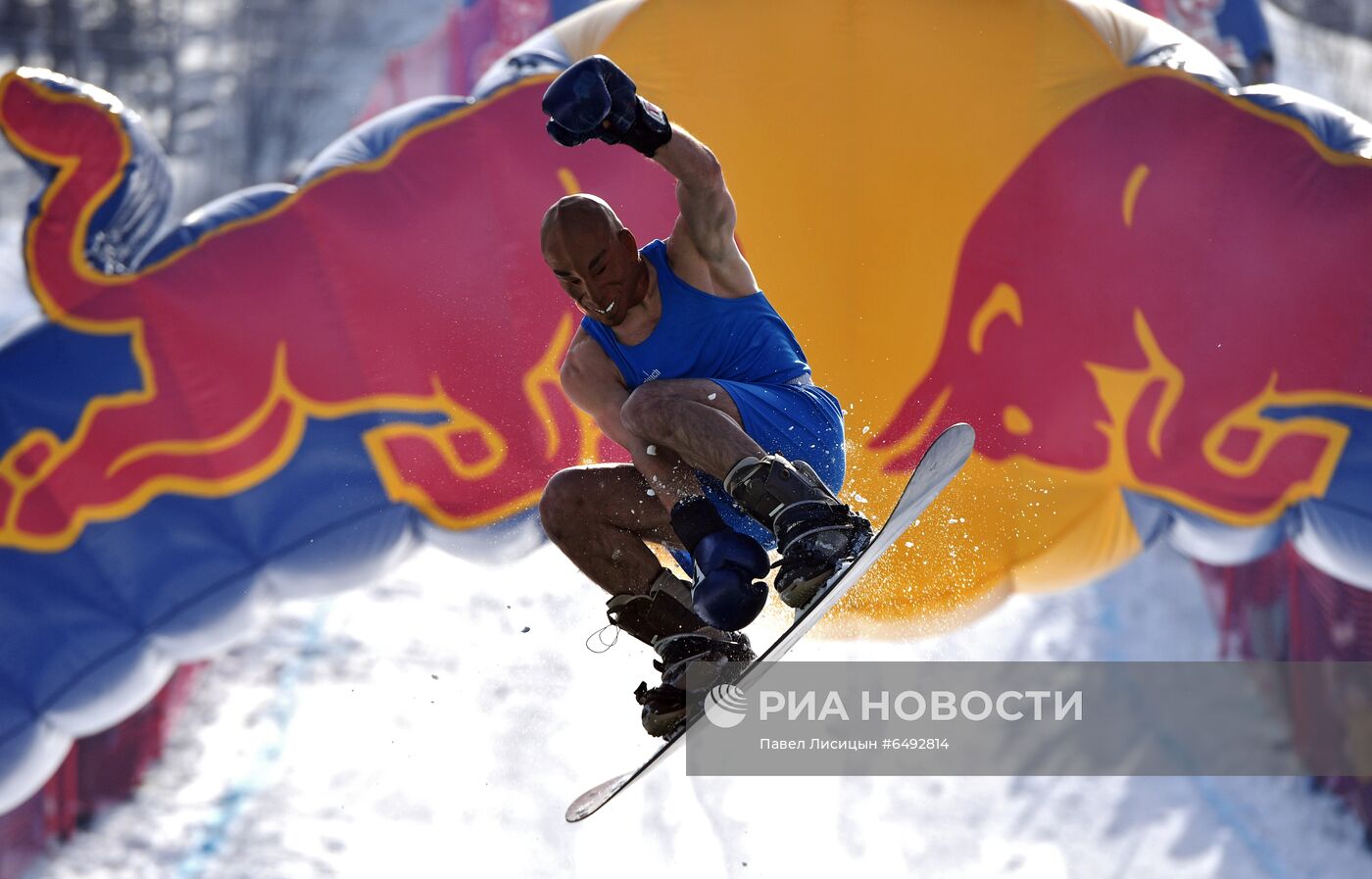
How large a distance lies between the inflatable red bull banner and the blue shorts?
174cm

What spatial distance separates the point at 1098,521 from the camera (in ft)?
19.5

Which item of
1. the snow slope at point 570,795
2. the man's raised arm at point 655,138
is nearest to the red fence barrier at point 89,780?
the snow slope at point 570,795

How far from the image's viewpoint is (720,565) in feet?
11.7

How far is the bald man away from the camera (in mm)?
3545

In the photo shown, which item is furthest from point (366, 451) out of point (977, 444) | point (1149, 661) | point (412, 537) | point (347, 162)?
point (1149, 661)

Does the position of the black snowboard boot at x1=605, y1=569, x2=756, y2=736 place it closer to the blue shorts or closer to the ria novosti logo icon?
the ria novosti logo icon

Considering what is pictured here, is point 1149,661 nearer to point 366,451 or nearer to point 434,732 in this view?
point 434,732

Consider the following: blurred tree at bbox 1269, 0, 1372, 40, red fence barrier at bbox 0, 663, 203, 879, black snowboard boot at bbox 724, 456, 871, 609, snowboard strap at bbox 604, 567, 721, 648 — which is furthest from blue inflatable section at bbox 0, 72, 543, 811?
blurred tree at bbox 1269, 0, 1372, 40

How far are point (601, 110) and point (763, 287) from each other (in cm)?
238

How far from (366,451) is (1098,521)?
3.02 m

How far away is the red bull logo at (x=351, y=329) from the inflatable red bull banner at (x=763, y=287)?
0.5 inches

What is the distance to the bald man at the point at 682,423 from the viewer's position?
3.54 m

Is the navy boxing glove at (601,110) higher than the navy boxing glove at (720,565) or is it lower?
higher

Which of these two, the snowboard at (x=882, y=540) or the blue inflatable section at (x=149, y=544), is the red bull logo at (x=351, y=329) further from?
the snowboard at (x=882, y=540)
